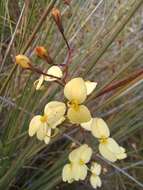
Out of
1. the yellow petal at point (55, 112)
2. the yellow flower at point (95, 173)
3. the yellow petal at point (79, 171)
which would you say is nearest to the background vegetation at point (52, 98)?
the yellow flower at point (95, 173)

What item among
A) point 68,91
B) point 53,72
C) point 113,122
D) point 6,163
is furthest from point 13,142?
point 68,91

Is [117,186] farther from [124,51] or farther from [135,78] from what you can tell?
[135,78]

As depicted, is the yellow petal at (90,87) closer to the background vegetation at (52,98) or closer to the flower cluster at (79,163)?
the flower cluster at (79,163)

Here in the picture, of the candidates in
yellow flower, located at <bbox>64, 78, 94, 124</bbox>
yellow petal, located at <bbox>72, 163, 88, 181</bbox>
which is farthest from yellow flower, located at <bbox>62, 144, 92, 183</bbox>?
yellow flower, located at <bbox>64, 78, 94, 124</bbox>

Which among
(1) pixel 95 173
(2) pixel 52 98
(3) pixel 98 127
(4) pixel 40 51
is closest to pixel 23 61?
(4) pixel 40 51

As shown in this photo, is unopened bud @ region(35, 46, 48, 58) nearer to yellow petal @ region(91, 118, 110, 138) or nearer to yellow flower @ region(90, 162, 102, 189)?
yellow petal @ region(91, 118, 110, 138)

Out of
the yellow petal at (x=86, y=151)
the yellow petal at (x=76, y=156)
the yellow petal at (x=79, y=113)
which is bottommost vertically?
the yellow petal at (x=76, y=156)
